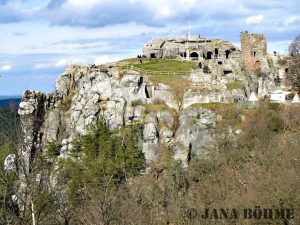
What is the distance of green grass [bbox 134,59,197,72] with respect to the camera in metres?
63.2

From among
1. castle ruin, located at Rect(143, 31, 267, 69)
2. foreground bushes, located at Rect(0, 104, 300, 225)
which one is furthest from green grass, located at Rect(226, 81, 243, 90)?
castle ruin, located at Rect(143, 31, 267, 69)

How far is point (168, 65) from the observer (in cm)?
6450

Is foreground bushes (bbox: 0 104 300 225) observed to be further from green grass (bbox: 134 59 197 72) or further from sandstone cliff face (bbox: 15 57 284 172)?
green grass (bbox: 134 59 197 72)

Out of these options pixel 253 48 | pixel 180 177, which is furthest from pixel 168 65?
pixel 180 177

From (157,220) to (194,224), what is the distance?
6.94 metres

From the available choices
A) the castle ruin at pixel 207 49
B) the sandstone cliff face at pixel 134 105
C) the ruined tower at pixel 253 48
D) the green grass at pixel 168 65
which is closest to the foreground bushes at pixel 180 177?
the sandstone cliff face at pixel 134 105

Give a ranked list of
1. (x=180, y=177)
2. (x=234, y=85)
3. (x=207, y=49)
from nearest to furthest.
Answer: (x=180, y=177)
(x=234, y=85)
(x=207, y=49)

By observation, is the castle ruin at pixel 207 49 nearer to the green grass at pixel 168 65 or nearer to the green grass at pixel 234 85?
the green grass at pixel 168 65

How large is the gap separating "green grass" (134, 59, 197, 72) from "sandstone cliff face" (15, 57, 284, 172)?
1846 mm

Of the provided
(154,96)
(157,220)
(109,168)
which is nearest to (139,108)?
(154,96)

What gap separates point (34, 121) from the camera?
62719mm

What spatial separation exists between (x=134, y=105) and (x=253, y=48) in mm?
16778

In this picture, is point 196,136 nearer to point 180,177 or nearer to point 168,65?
point 180,177

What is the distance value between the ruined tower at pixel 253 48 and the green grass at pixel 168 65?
7.23m
